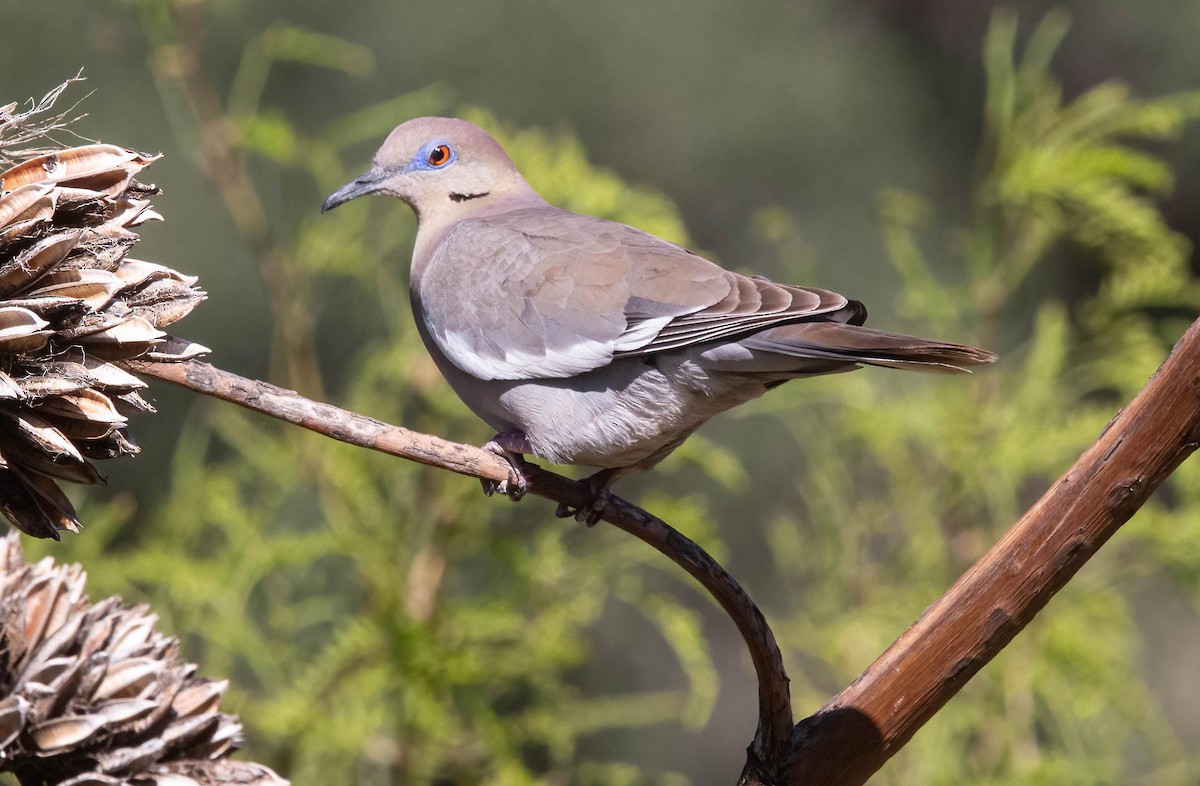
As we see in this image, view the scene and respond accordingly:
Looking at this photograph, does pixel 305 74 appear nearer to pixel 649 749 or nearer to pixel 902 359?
pixel 649 749

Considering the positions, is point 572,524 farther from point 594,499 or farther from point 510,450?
point 594,499

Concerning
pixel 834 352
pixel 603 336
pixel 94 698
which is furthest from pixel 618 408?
pixel 94 698

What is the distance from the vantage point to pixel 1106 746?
3072 mm

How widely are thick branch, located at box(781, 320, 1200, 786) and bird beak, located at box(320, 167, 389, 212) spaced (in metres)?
1.64

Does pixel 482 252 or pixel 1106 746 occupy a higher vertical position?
pixel 482 252

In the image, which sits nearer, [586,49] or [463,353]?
[463,353]

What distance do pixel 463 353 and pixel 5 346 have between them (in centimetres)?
119

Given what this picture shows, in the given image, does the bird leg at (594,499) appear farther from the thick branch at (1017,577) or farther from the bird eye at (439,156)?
the bird eye at (439,156)

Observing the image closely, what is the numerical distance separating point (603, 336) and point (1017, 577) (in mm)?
884

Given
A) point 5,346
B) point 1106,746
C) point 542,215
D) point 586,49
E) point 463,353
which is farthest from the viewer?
point 586,49

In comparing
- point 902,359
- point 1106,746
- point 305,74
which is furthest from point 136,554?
point 305,74

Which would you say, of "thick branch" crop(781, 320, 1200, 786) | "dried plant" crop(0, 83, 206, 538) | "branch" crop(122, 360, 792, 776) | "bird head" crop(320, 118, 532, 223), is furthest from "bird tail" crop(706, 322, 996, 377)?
"bird head" crop(320, 118, 532, 223)

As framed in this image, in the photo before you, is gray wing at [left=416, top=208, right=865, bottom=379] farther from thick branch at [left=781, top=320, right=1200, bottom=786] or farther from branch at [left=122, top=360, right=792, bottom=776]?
thick branch at [left=781, top=320, right=1200, bottom=786]

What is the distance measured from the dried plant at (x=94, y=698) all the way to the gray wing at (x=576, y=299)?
1008 mm
